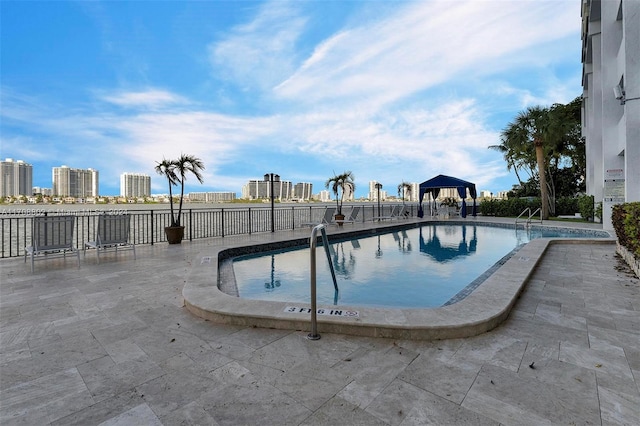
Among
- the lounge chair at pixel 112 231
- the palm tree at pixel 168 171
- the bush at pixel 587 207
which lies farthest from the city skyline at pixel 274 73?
the bush at pixel 587 207

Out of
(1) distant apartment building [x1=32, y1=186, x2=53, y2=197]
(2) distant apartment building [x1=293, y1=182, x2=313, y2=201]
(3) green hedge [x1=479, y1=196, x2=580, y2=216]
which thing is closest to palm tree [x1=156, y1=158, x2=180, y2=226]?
(3) green hedge [x1=479, y1=196, x2=580, y2=216]

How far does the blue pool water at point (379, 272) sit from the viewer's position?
469 centimetres

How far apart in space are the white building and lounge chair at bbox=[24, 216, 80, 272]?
12882 mm

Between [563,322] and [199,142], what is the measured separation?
26137 millimetres

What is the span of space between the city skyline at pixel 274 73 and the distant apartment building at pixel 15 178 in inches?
33.5

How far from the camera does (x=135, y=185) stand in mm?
28406

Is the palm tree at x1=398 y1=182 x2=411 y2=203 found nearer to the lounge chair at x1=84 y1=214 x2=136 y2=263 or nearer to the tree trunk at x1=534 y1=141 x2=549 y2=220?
the tree trunk at x1=534 y1=141 x2=549 y2=220

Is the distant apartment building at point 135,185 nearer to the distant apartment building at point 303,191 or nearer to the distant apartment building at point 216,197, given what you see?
the distant apartment building at point 216,197

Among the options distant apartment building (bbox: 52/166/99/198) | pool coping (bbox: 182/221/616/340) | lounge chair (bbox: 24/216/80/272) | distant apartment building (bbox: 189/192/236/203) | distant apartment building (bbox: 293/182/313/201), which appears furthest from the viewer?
distant apartment building (bbox: 293/182/313/201)

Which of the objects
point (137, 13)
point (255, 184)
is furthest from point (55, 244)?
point (255, 184)

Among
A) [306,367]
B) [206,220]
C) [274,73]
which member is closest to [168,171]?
[206,220]

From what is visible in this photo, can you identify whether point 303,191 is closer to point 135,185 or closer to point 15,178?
point 135,185

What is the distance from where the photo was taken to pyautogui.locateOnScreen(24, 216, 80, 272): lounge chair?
18.2 ft

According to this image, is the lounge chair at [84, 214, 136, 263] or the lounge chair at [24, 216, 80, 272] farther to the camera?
the lounge chair at [84, 214, 136, 263]
